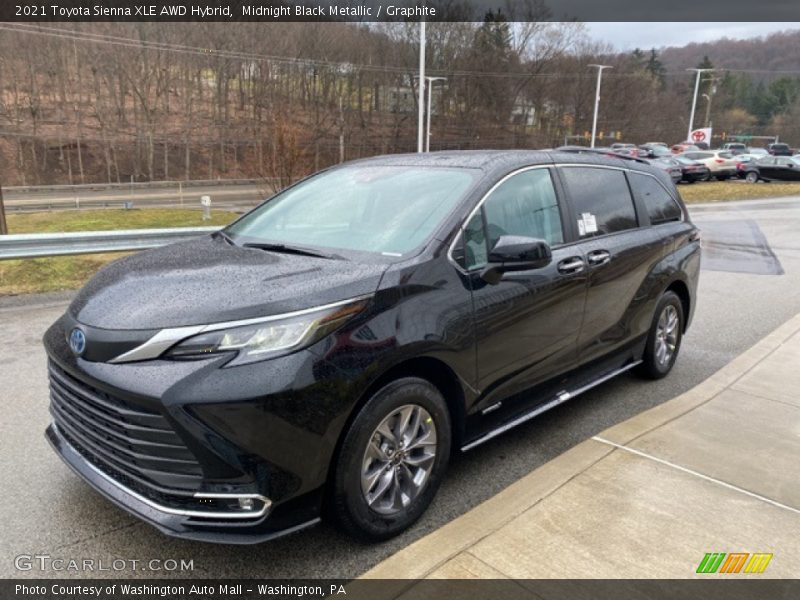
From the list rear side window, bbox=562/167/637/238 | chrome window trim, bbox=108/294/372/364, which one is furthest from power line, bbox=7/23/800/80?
chrome window trim, bbox=108/294/372/364

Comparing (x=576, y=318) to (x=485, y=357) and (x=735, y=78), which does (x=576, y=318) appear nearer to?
(x=485, y=357)

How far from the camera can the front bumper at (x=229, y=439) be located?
2.29 m

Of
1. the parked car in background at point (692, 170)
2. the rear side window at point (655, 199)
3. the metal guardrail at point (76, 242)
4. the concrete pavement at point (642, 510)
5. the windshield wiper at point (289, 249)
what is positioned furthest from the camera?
the parked car in background at point (692, 170)

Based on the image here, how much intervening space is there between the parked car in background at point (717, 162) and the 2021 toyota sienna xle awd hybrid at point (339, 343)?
36.2 metres

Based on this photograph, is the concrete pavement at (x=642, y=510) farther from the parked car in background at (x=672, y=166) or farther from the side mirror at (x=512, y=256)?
the parked car in background at (x=672, y=166)

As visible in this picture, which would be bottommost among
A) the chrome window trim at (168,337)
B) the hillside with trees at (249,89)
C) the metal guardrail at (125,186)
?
the metal guardrail at (125,186)

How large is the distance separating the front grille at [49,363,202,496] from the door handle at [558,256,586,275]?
94.4 inches

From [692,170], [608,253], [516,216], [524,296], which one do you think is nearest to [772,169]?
[692,170]

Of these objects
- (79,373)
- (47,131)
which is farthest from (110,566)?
(47,131)

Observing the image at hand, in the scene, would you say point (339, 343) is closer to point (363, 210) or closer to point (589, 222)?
point (363, 210)

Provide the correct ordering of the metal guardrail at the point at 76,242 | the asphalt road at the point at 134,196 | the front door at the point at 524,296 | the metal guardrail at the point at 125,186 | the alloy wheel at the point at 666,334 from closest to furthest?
the front door at the point at 524,296
the alloy wheel at the point at 666,334
the metal guardrail at the point at 76,242
the asphalt road at the point at 134,196
the metal guardrail at the point at 125,186

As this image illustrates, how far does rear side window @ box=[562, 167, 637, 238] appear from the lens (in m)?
4.07

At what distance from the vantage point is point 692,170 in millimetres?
34031

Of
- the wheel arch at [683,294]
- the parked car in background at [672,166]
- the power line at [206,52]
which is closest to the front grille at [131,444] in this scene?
the wheel arch at [683,294]
